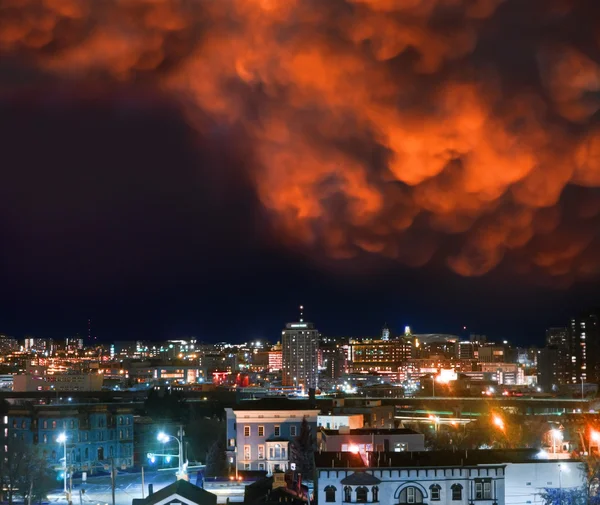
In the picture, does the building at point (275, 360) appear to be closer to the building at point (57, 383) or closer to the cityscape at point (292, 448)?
the cityscape at point (292, 448)

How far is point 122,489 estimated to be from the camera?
17.5 m

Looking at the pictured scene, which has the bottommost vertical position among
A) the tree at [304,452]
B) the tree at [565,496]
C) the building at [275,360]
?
the building at [275,360]

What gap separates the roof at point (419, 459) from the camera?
12.0 meters

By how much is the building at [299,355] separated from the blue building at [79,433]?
5589 cm

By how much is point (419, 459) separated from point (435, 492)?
0.52 m

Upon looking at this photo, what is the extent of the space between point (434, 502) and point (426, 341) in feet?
360

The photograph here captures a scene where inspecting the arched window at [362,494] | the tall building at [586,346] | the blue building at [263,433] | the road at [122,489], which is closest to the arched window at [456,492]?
the arched window at [362,494]

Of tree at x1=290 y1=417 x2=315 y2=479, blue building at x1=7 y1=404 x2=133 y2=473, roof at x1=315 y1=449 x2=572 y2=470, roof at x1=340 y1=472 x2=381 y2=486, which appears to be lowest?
blue building at x1=7 y1=404 x2=133 y2=473

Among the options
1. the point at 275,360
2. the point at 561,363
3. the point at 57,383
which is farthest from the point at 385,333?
the point at 57,383

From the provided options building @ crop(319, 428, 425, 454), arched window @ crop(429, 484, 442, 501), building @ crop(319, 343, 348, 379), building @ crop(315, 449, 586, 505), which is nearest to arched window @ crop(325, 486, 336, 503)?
building @ crop(315, 449, 586, 505)

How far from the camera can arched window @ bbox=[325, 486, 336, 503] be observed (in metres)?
11.8

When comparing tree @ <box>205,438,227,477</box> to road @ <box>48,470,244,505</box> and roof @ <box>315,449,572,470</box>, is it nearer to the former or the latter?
road @ <box>48,470,244,505</box>

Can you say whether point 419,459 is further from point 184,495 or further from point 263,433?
point 263,433

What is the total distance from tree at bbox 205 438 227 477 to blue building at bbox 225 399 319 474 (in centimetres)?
19
